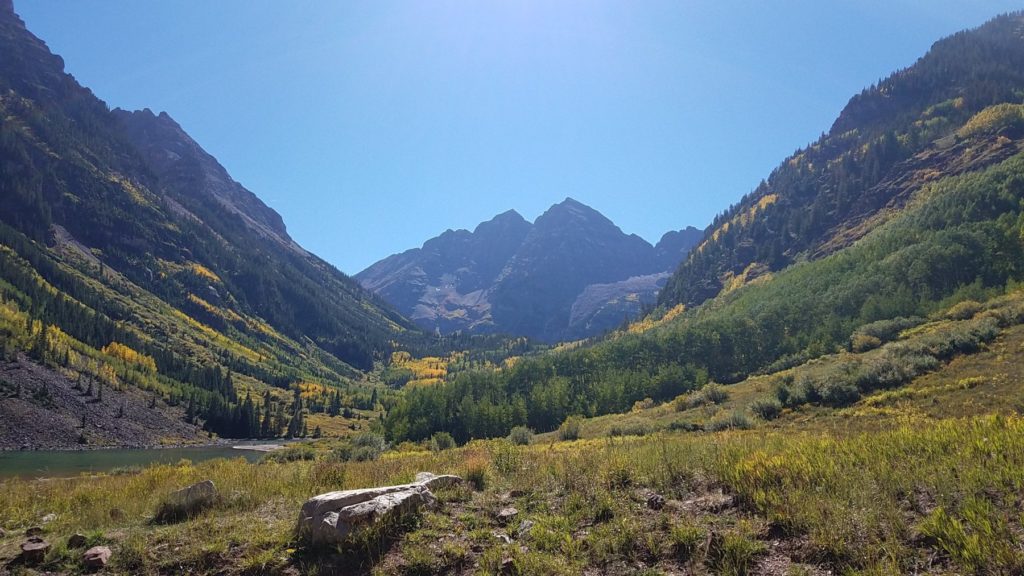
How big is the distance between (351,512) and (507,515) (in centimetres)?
296

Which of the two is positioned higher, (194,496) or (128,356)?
(128,356)

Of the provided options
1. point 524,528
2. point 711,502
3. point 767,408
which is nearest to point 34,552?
point 524,528

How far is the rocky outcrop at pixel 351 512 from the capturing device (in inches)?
351

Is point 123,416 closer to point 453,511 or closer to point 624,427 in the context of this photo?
point 624,427

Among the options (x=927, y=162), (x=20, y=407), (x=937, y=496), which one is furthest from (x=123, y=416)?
(x=927, y=162)

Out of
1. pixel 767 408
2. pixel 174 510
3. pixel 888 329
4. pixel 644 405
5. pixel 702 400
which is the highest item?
pixel 888 329

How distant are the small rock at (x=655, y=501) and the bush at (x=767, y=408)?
3145cm

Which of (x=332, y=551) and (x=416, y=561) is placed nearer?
(x=416, y=561)

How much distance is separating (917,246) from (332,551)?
10859 centimetres

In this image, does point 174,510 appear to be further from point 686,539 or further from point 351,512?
point 686,539

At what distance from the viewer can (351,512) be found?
900cm

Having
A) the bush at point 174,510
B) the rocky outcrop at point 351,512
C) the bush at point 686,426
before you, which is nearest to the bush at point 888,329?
the bush at point 686,426

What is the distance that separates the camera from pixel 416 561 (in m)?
8.22

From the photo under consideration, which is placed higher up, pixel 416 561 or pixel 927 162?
pixel 927 162
